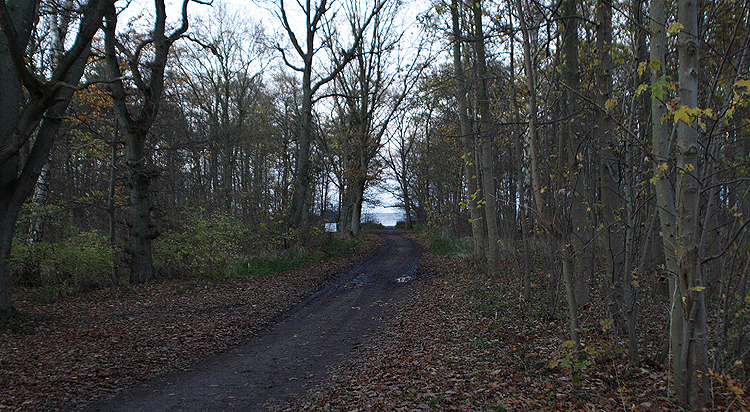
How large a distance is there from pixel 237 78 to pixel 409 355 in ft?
85.0

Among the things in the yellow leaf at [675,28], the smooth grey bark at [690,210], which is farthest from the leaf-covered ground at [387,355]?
the yellow leaf at [675,28]

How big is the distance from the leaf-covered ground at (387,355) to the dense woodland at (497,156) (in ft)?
1.81

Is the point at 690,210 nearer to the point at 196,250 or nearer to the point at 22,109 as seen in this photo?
the point at 22,109

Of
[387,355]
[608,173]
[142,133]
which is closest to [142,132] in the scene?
[142,133]

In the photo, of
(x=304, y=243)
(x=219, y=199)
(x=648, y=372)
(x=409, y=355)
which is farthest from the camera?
(x=304, y=243)

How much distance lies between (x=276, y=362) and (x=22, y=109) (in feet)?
22.3

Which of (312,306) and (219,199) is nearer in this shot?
(312,306)

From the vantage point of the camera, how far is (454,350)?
6.14 metres

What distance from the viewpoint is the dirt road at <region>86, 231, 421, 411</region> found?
4.88m

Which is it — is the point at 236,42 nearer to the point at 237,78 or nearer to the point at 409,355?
the point at 237,78

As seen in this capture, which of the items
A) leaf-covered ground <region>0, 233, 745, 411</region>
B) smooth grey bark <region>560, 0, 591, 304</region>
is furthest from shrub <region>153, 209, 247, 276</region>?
smooth grey bark <region>560, 0, 591, 304</region>

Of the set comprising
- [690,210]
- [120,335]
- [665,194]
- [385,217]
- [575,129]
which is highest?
[385,217]

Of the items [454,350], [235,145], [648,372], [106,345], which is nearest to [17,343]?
[106,345]

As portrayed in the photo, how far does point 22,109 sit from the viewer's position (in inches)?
299
